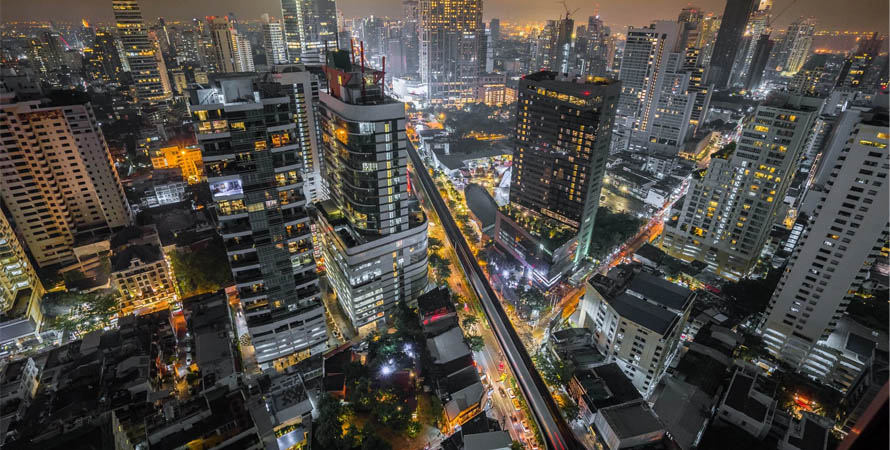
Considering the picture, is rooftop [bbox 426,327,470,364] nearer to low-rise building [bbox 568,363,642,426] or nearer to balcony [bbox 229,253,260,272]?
low-rise building [bbox 568,363,642,426]

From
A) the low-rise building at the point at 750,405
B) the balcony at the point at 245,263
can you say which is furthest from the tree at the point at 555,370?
the balcony at the point at 245,263

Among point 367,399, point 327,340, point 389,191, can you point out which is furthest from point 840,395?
point 327,340

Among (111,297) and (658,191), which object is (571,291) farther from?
(111,297)

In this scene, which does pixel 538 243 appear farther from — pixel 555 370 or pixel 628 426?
pixel 628 426

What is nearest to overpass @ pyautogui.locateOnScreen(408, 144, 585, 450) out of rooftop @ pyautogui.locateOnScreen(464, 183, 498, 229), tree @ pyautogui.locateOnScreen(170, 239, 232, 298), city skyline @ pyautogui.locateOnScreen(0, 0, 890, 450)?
city skyline @ pyautogui.locateOnScreen(0, 0, 890, 450)

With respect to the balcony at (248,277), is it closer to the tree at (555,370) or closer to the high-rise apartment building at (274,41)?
the tree at (555,370)
